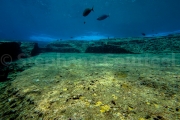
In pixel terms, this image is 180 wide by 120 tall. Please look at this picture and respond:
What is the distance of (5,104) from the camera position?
6.81ft

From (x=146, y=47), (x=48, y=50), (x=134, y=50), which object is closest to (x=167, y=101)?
(x=134, y=50)

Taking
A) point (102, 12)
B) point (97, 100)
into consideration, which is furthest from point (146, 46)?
point (102, 12)

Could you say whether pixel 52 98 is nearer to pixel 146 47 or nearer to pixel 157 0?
pixel 146 47

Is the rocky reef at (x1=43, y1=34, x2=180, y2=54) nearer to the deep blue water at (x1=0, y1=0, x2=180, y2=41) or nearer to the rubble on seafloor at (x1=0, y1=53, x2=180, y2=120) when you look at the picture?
the deep blue water at (x1=0, y1=0, x2=180, y2=41)

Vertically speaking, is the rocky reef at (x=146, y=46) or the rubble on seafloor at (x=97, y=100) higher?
the rocky reef at (x=146, y=46)

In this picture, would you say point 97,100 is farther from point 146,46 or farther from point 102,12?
point 102,12

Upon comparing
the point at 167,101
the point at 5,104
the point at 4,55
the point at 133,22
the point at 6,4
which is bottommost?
the point at 5,104

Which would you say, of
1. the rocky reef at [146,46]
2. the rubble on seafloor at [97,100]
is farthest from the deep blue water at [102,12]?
the rubble on seafloor at [97,100]

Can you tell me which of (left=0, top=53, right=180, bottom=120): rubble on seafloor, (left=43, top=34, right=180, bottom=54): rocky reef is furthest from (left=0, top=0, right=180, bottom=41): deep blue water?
(left=0, top=53, right=180, bottom=120): rubble on seafloor

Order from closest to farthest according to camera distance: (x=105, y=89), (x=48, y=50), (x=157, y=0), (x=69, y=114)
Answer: (x=69, y=114), (x=105, y=89), (x=48, y=50), (x=157, y=0)

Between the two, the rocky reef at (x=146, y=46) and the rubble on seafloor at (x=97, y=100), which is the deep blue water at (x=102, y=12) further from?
the rubble on seafloor at (x=97, y=100)

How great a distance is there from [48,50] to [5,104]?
1356cm

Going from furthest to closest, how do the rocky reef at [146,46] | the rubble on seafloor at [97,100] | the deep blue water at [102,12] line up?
1. the deep blue water at [102,12]
2. the rocky reef at [146,46]
3. the rubble on seafloor at [97,100]

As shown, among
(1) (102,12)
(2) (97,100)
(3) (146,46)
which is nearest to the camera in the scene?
(2) (97,100)
